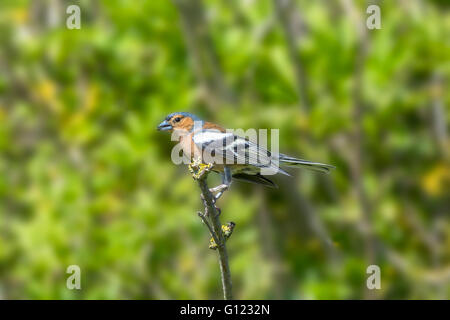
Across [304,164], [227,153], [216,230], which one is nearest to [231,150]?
[227,153]

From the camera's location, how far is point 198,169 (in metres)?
3.04

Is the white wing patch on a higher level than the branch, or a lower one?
higher

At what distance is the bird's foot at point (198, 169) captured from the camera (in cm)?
297

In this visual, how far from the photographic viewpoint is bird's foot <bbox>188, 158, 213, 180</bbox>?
2.97m

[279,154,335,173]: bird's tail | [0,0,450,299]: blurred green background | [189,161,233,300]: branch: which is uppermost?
[0,0,450,299]: blurred green background

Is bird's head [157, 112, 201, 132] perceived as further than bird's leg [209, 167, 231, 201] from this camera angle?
Yes

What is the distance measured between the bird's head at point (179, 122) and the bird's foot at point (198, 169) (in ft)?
1.88

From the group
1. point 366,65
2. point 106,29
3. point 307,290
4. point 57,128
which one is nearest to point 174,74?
point 106,29

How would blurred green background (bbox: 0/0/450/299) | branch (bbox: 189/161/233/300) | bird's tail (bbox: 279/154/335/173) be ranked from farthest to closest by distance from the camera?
blurred green background (bbox: 0/0/450/299) < bird's tail (bbox: 279/154/335/173) < branch (bbox: 189/161/233/300)

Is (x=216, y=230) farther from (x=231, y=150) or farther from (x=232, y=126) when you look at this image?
(x=232, y=126)

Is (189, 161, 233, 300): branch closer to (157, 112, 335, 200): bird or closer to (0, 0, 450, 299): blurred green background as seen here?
(157, 112, 335, 200): bird

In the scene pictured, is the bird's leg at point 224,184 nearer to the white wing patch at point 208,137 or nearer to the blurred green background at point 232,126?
the white wing patch at point 208,137

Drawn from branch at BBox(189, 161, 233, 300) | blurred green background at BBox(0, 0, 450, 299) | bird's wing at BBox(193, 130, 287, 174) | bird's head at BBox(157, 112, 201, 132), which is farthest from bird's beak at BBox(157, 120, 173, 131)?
blurred green background at BBox(0, 0, 450, 299)

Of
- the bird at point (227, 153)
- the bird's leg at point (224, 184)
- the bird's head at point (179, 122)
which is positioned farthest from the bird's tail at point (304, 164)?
the bird's head at point (179, 122)
